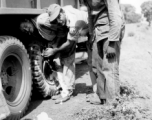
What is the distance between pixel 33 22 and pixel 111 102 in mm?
1895

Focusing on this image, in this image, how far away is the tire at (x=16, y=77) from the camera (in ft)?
13.1

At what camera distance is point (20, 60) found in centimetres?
432

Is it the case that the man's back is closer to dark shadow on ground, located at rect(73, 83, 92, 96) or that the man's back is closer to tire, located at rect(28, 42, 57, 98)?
tire, located at rect(28, 42, 57, 98)

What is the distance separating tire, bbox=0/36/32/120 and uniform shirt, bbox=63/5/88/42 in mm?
854

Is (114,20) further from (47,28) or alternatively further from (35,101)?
(35,101)

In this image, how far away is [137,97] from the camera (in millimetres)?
4801

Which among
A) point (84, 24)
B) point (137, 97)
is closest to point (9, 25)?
point (84, 24)

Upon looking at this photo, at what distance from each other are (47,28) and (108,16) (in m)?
1.16

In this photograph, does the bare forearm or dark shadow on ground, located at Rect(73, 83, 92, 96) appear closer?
the bare forearm

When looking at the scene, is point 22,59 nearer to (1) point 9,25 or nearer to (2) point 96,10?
(1) point 9,25

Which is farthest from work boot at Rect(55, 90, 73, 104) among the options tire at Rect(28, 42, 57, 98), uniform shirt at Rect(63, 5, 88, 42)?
uniform shirt at Rect(63, 5, 88, 42)

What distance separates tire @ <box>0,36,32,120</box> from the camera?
400cm

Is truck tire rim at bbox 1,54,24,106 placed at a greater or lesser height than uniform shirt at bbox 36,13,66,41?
lesser

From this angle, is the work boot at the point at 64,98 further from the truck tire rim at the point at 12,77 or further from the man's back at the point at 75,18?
the man's back at the point at 75,18
